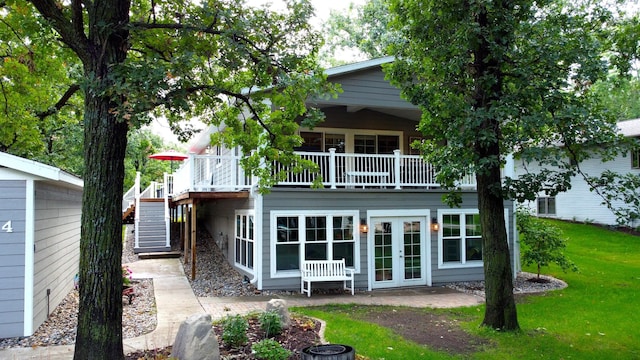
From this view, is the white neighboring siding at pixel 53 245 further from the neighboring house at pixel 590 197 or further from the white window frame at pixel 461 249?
the neighboring house at pixel 590 197

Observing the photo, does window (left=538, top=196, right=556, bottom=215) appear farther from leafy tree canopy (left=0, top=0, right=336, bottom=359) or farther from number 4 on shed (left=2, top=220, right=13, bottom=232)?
number 4 on shed (left=2, top=220, right=13, bottom=232)

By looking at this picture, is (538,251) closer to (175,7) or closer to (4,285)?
(175,7)

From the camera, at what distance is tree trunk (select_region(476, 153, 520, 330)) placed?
7590 millimetres

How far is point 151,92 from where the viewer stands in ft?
16.2

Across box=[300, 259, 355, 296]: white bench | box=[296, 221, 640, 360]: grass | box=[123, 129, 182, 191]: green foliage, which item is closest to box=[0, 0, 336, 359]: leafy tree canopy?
box=[296, 221, 640, 360]: grass

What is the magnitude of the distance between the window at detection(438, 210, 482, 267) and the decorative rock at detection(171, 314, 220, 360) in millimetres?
8395

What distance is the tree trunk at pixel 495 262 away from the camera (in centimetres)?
759

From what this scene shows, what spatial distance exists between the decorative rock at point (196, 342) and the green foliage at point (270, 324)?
1120 millimetres

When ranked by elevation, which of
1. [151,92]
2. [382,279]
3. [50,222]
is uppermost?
[151,92]

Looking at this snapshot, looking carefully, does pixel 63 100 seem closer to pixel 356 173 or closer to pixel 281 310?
pixel 281 310

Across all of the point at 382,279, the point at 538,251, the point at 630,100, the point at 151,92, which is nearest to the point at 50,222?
the point at 151,92

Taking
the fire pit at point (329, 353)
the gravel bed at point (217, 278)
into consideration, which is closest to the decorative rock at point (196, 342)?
the fire pit at point (329, 353)

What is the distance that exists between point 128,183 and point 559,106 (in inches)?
1297

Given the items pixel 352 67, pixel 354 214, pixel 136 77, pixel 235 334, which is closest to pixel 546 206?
pixel 354 214
